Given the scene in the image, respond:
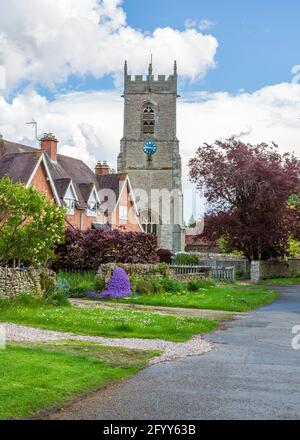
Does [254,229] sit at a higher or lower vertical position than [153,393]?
higher

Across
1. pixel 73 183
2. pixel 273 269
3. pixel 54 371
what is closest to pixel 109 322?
pixel 54 371

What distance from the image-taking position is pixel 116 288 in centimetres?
2592

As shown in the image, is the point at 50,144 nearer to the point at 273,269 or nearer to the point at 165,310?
the point at 273,269

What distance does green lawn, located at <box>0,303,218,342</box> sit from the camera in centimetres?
1552

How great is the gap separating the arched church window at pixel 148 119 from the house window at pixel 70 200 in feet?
128

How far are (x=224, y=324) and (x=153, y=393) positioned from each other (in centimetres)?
934

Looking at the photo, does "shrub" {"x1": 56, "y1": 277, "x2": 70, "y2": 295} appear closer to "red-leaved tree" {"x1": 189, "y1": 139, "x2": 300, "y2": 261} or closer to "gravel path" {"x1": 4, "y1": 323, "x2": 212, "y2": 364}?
"gravel path" {"x1": 4, "y1": 323, "x2": 212, "y2": 364}

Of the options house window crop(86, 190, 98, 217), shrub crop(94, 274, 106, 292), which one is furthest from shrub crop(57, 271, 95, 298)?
house window crop(86, 190, 98, 217)

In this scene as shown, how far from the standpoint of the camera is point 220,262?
159ft

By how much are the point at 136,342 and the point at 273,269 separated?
1552 inches

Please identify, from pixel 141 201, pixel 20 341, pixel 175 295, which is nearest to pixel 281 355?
pixel 20 341

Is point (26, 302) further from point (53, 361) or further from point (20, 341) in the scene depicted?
point (53, 361)
